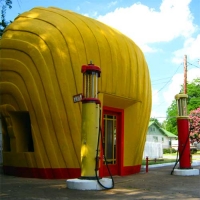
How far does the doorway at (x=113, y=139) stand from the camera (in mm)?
12734

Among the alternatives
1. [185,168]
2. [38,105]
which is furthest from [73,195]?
[185,168]

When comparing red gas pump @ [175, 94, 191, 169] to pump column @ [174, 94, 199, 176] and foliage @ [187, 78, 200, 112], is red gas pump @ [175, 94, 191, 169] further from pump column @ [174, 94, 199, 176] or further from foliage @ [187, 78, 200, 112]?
foliage @ [187, 78, 200, 112]

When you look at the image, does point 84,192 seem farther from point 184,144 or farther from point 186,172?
point 184,144

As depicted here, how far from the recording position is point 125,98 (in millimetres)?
12516

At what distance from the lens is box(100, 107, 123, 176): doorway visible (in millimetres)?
12734

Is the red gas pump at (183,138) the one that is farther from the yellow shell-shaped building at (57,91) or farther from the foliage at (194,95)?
the foliage at (194,95)

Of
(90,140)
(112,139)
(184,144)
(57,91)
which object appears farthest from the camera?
(184,144)

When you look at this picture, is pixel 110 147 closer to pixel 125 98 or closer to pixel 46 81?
pixel 125 98

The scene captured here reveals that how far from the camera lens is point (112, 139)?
513 inches

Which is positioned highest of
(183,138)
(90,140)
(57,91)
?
(57,91)

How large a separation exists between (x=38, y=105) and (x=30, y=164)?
6.66 ft

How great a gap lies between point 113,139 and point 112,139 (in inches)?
1.8

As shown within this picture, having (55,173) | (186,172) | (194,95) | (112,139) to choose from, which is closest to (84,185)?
(55,173)

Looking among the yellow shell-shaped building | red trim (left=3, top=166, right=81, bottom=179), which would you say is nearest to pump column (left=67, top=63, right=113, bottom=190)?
the yellow shell-shaped building
